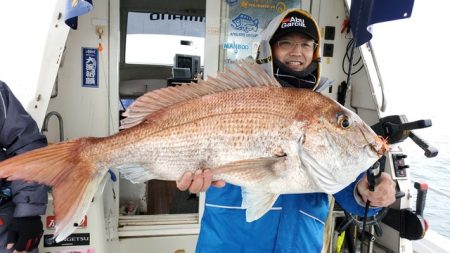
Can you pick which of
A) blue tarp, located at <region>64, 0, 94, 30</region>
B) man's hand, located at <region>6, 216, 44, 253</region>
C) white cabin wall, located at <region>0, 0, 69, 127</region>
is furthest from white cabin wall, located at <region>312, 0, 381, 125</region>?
man's hand, located at <region>6, 216, 44, 253</region>

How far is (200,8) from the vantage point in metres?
5.67

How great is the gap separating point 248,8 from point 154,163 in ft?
9.18

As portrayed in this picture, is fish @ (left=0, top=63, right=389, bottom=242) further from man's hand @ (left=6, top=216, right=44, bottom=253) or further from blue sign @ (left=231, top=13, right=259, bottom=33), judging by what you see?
blue sign @ (left=231, top=13, right=259, bottom=33)

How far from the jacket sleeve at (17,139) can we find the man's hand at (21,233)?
0.13ft

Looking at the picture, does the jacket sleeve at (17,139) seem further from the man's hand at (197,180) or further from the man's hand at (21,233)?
the man's hand at (197,180)

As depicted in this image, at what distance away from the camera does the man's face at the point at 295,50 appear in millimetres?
1673

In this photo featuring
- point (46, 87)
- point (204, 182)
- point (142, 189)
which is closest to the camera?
point (204, 182)

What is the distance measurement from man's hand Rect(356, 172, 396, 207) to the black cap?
0.74m

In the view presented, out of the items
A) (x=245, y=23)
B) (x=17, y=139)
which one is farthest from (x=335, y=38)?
(x=17, y=139)

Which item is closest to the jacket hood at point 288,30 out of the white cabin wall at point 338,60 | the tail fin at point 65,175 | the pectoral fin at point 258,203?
the pectoral fin at point 258,203

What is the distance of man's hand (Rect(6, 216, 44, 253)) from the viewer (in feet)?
6.46

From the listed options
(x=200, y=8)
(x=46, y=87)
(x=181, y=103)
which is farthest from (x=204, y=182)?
(x=200, y=8)

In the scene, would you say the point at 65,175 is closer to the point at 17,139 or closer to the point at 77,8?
the point at 17,139

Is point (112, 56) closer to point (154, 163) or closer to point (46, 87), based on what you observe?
point (46, 87)
